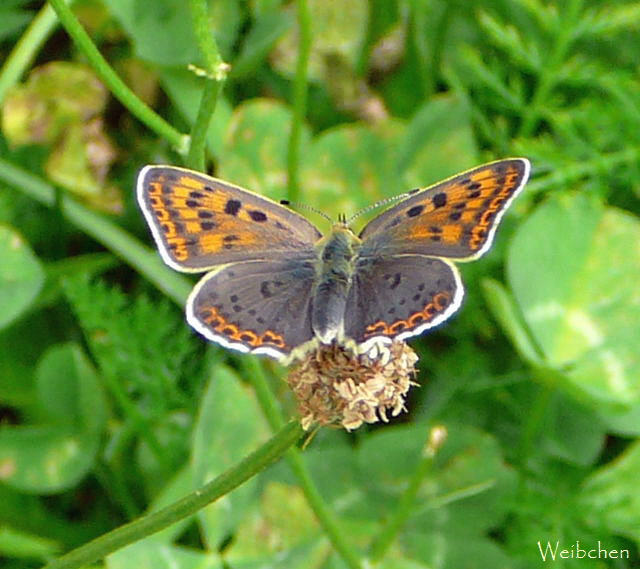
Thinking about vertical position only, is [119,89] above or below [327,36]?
above

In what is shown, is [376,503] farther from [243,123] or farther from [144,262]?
[243,123]

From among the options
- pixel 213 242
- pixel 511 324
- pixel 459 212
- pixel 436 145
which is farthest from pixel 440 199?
pixel 436 145

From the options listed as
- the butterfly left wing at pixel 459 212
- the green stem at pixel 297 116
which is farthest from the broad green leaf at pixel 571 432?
the butterfly left wing at pixel 459 212

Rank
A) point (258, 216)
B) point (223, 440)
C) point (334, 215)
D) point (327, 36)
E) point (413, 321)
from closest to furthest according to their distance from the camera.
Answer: point (413, 321), point (258, 216), point (223, 440), point (334, 215), point (327, 36)

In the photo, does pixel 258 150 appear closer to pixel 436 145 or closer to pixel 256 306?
pixel 436 145

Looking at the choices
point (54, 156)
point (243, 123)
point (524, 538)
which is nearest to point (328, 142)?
point (243, 123)
